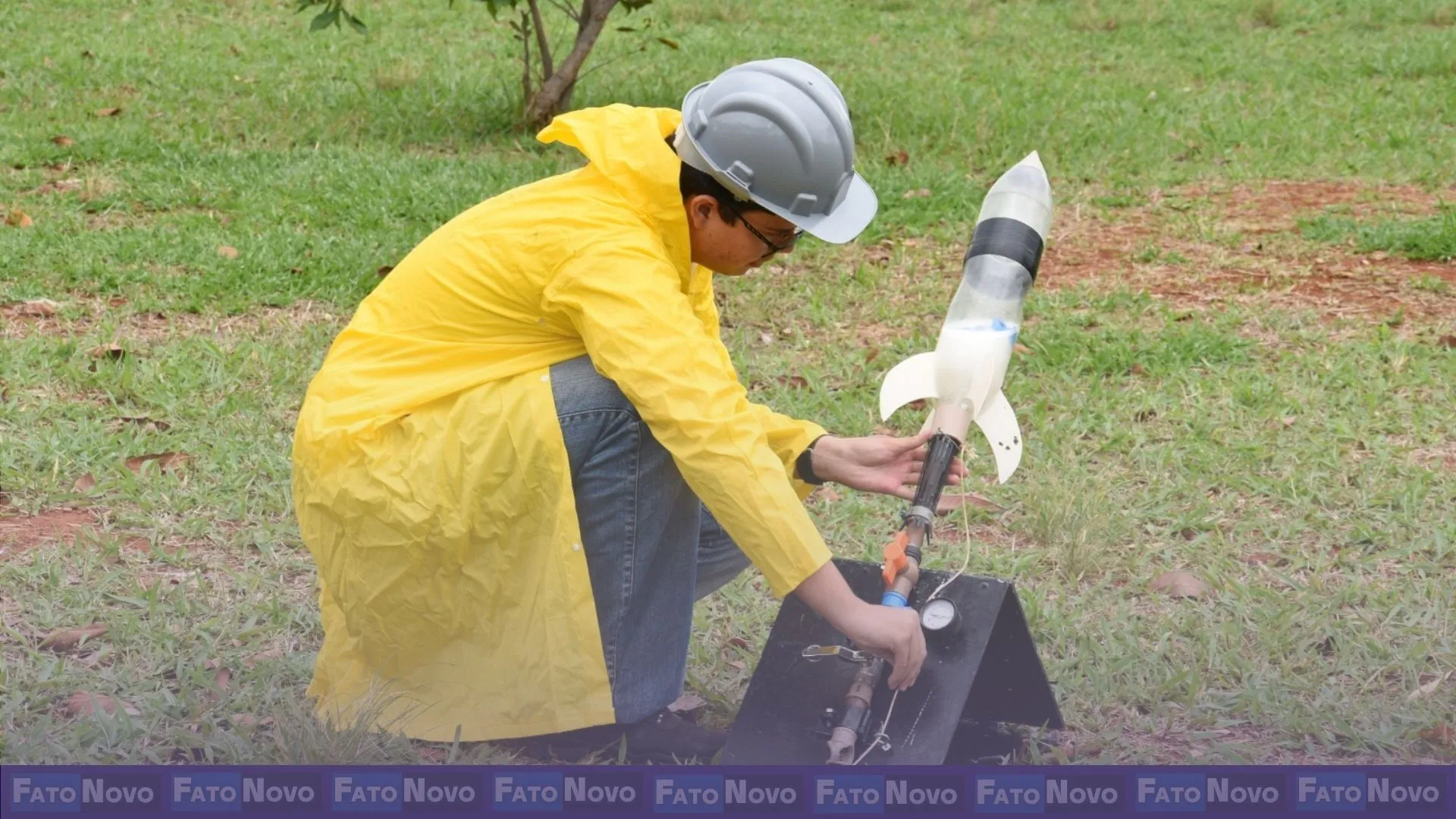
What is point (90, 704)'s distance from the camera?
8.85ft

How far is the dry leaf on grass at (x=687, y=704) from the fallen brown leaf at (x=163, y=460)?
5.17 feet

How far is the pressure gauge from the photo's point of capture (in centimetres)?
245

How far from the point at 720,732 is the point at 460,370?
0.77 m

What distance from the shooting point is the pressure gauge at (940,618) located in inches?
96.6

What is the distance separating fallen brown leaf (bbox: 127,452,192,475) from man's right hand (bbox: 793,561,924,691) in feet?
7.03

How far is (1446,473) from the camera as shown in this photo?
3703 millimetres

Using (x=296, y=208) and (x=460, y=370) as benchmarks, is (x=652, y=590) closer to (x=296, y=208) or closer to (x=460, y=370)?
(x=460, y=370)

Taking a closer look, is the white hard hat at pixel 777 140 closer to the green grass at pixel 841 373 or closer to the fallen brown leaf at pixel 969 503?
the green grass at pixel 841 373

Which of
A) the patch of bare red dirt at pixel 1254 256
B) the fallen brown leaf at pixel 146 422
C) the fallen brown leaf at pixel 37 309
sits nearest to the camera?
the fallen brown leaf at pixel 146 422

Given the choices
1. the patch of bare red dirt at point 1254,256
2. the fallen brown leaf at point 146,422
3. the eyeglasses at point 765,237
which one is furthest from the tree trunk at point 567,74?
the eyeglasses at point 765,237

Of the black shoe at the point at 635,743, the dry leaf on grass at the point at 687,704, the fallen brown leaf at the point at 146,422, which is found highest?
the black shoe at the point at 635,743

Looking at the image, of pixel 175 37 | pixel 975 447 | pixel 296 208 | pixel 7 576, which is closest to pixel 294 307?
pixel 296 208

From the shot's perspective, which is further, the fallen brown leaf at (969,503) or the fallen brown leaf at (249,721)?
the fallen brown leaf at (969,503)
